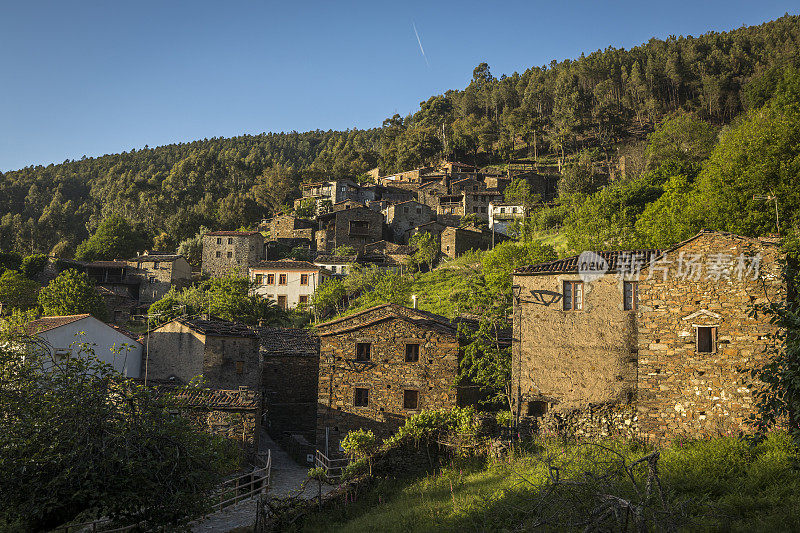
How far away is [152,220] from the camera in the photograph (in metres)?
85.6

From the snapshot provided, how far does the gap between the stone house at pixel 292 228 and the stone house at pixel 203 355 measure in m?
37.7

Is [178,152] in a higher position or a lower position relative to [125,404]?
higher

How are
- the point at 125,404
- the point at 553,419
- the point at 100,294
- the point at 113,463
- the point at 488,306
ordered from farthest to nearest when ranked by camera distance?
1. the point at 100,294
2. the point at 488,306
3. the point at 553,419
4. the point at 125,404
5. the point at 113,463

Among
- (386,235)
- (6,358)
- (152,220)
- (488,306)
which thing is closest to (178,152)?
(152,220)

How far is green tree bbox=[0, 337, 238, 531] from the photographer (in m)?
11.9

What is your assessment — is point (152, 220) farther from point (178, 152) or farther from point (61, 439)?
point (61, 439)

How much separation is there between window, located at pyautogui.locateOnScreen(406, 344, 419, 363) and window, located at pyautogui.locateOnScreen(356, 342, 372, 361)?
5.24ft

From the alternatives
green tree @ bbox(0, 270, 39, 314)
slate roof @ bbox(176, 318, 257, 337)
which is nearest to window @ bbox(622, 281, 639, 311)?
slate roof @ bbox(176, 318, 257, 337)

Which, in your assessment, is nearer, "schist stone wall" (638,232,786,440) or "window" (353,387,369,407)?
"schist stone wall" (638,232,786,440)

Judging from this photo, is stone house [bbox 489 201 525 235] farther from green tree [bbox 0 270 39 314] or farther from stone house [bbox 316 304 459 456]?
green tree [bbox 0 270 39 314]

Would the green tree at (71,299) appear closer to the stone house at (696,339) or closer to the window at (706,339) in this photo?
the stone house at (696,339)

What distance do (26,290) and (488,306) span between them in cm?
4391

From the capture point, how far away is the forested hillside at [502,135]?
85.1 metres

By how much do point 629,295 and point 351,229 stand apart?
46.4m
